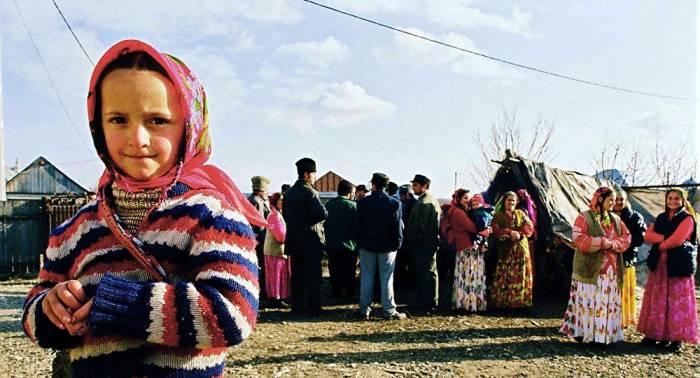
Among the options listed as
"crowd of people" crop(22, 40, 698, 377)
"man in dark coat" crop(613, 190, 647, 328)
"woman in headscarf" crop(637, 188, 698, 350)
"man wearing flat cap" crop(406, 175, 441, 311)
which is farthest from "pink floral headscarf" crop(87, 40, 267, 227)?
"man in dark coat" crop(613, 190, 647, 328)

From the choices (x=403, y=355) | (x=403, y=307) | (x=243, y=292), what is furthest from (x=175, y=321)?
(x=403, y=307)

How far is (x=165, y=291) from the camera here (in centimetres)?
118

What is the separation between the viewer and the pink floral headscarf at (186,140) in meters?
1.32

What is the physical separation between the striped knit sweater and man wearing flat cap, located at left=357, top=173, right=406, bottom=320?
562 cm

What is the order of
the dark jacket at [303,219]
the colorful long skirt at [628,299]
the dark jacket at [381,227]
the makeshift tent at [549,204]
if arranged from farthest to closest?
the makeshift tent at [549,204], the dark jacket at [303,219], the dark jacket at [381,227], the colorful long skirt at [628,299]

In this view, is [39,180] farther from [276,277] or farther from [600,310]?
[600,310]

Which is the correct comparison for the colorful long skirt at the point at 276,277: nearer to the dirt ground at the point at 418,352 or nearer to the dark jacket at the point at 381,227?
the dirt ground at the point at 418,352

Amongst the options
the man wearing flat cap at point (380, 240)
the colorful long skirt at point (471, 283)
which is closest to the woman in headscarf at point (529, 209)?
the colorful long skirt at point (471, 283)

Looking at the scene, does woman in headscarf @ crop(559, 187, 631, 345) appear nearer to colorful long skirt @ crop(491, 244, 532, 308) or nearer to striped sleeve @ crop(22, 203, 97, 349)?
colorful long skirt @ crop(491, 244, 532, 308)

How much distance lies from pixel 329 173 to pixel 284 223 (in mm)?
21011

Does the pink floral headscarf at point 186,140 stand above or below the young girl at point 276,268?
above

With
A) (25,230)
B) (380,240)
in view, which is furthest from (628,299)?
(25,230)

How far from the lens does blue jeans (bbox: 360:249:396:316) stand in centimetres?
701

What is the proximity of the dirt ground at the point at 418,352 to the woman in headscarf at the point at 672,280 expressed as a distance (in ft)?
0.75
